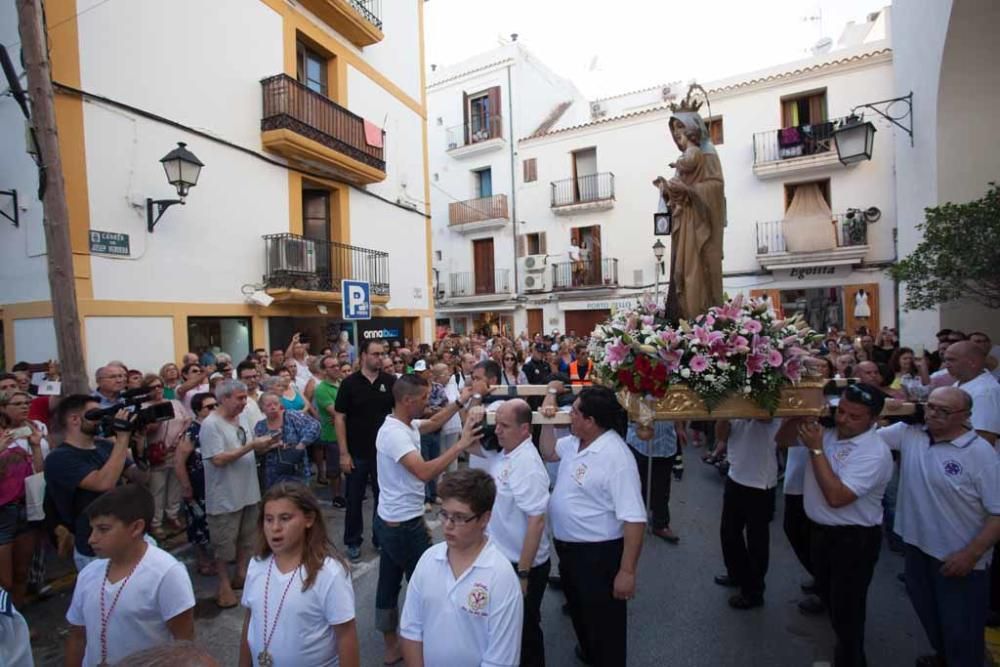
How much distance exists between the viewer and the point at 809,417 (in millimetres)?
2891

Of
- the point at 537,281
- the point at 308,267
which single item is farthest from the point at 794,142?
the point at 308,267

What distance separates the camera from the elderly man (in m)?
3.74

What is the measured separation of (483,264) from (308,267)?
42.0 feet

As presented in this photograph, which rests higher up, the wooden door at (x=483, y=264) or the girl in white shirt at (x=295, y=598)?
the wooden door at (x=483, y=264)

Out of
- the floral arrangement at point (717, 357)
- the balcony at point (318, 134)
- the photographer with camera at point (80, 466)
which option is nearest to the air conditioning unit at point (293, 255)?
the balcony at point (318, 134)

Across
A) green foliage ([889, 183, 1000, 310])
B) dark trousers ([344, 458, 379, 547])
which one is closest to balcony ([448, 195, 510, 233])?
green foliage ([889, 183, 1000, 310])

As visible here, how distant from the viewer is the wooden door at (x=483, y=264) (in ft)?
74.7

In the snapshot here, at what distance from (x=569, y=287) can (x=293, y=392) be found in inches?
604

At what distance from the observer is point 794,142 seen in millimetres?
16500

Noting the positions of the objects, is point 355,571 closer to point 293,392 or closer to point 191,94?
point 293,392

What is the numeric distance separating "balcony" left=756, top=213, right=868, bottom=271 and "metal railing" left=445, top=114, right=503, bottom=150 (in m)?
10.9

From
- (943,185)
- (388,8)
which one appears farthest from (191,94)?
(943,185)

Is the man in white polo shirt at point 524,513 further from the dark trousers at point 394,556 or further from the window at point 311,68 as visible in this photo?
the window at point 311,68

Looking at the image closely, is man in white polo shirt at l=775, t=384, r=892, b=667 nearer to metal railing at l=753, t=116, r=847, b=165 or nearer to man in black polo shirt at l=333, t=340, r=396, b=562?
man in black polo shirt at l=333, t=340, r=396, b=562
